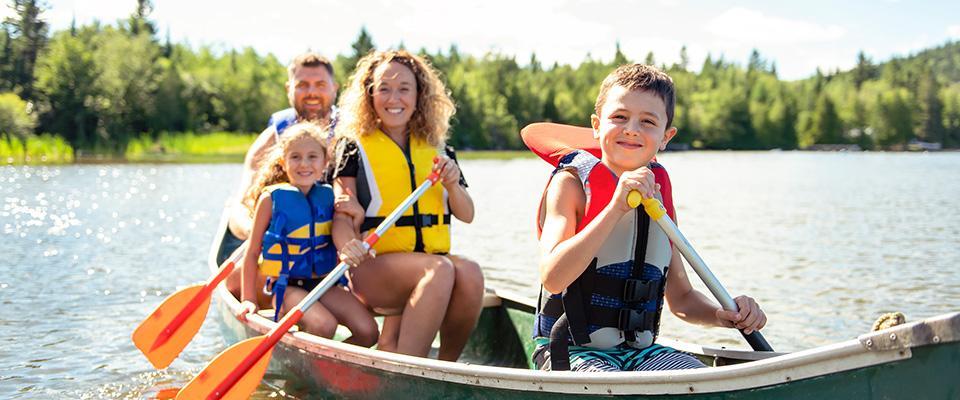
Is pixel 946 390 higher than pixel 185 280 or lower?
higher

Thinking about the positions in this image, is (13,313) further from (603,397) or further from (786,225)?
(786,225)

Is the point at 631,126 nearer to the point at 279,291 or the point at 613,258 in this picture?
the point at 613,258

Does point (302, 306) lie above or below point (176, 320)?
above

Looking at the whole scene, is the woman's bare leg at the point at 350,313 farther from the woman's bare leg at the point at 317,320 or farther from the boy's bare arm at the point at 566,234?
the boy's bare arm at the point at 566,234

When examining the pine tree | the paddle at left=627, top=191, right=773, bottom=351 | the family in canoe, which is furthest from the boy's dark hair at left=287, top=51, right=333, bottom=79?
the pine tree

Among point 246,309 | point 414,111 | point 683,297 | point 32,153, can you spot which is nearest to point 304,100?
point 414,111

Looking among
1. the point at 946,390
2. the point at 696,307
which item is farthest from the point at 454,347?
the point at 946,390

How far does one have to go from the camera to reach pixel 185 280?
8.93m

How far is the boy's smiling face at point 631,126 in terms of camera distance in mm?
2805

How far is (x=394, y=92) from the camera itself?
414 centimetres

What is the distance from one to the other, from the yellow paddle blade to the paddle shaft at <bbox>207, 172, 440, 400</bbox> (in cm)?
100

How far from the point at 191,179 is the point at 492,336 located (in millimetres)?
22307

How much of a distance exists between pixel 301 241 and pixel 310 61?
1461 millimetres

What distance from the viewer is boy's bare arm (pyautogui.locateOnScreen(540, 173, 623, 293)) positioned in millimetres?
2643
